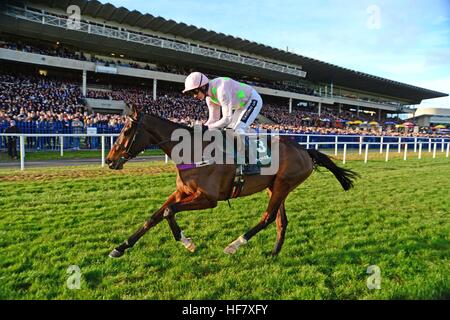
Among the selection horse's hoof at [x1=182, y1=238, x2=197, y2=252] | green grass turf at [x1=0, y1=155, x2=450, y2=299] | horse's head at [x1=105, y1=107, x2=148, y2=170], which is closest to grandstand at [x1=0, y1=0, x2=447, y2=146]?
green grass turf at [x1=0, y1=155, x2=450, y2=299]

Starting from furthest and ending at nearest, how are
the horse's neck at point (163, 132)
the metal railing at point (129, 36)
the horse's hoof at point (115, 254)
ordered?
the metal railing at point (129, 36) → the horse's neck at point (163, 132) → the horse's hoof at point (115, 254)

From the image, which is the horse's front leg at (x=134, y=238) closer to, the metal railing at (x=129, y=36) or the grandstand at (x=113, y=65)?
the grandstand at (x=113, y=65)

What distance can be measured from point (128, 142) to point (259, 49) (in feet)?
137

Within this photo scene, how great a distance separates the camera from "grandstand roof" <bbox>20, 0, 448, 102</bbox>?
30.9m

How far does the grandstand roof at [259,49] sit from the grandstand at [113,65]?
0.43ft

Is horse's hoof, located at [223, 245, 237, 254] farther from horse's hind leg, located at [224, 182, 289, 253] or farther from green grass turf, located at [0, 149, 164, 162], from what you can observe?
green grass turf, located at [0, 149, 164, 162]

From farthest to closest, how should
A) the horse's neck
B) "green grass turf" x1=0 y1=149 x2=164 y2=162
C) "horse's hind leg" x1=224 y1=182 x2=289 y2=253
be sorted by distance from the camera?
"green grass turf" x1=0 y1=149 x2=164 y2=162 → "horse's hind leg" x1=224 y1=182 x2=289 y2=253 → the horse's neck

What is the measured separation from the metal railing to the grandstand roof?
1151 millimetres

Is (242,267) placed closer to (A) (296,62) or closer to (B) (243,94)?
(B) (243,94)

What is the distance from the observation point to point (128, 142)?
3768 mm

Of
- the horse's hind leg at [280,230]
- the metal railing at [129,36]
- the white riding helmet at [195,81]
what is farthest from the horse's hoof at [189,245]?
the metal railing at [129,36]

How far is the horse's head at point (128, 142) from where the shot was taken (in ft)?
12.2
